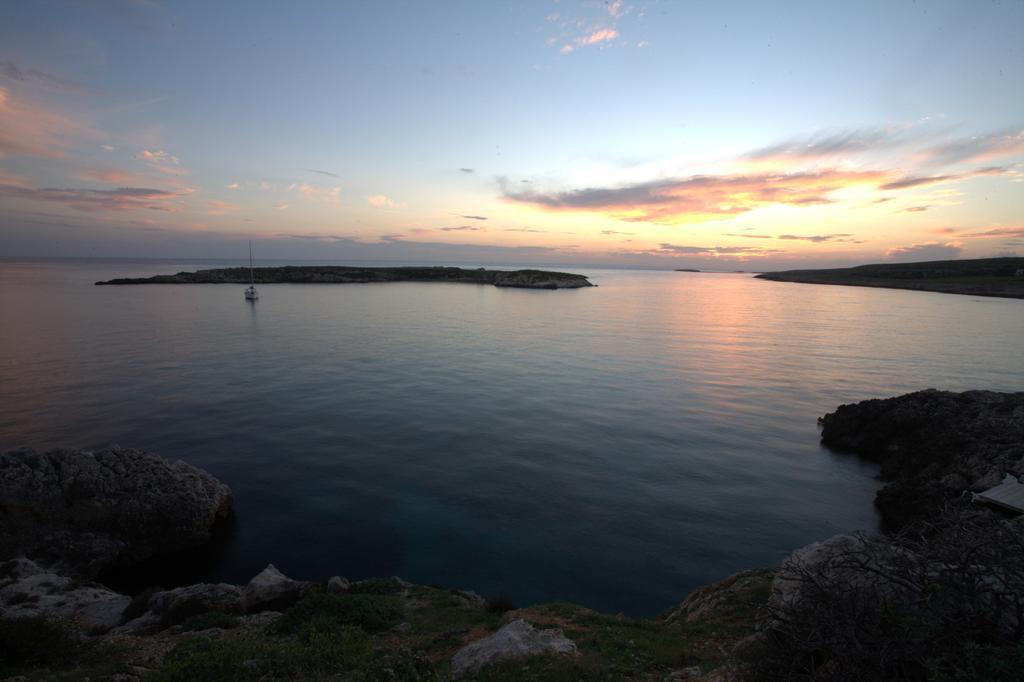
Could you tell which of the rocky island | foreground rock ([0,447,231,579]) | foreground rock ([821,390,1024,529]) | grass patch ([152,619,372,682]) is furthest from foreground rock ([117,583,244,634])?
the rocky island

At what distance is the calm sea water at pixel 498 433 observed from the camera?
56.0 feet

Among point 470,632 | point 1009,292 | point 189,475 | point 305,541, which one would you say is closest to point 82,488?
point 189,475

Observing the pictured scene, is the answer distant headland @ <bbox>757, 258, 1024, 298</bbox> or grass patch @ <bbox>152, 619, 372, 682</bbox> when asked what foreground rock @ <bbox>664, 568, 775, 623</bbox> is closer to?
grass patch @ <bbox>152, 619, 372, 682</bbox>

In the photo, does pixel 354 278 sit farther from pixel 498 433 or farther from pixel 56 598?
pixel 56 598

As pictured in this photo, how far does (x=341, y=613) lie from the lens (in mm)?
11547

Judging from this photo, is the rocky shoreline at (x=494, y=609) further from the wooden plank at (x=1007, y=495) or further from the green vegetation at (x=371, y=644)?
the wooden plank at (x=1007, y=495)

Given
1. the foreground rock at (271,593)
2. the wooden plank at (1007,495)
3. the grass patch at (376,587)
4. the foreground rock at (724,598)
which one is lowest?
the grass patch at (376,587)

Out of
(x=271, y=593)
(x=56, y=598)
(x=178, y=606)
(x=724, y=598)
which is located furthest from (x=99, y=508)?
(x=724, y=598)

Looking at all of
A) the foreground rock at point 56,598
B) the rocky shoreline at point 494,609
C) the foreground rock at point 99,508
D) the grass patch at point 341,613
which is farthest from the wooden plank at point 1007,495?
the foreground rock at point 99,508

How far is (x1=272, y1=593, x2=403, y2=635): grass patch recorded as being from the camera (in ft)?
36.3

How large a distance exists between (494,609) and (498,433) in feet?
47.3

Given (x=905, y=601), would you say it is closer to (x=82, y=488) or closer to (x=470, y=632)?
(x=470, y=632)

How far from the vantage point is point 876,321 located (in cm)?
7450

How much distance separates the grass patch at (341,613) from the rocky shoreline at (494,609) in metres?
0.05
